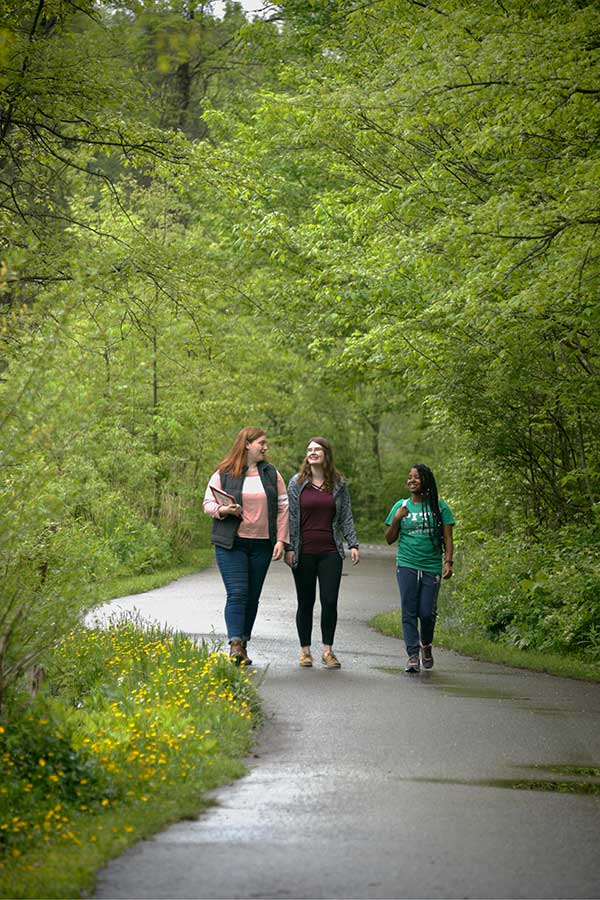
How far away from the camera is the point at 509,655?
46.7 ft

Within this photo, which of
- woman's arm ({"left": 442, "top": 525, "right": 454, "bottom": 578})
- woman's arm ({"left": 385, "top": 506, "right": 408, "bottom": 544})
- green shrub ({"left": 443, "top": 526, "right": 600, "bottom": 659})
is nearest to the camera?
woman's arm ({"left": 442, "top": 525, "right": 454, "bottom": 578})

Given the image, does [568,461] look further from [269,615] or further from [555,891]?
[555,891]

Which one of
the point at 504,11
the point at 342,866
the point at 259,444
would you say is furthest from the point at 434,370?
the point at 342,866

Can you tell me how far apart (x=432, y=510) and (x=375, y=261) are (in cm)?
890

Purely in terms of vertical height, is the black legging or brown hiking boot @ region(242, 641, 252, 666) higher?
the black legging

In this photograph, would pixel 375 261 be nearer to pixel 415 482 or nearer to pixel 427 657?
pixel 415 482

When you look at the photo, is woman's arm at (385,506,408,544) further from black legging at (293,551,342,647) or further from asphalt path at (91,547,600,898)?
asphalt path at (91,547,600,898)

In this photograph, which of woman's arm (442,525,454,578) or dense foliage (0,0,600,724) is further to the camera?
woman's arm (442,525,454,578)

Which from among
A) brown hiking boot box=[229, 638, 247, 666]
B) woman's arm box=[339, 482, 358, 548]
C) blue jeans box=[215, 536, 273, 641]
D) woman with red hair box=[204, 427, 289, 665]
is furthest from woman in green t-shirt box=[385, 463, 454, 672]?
brown hiking boot box=[229, 638, 247, 666]

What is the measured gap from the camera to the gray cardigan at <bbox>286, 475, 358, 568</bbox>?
40.2 ft

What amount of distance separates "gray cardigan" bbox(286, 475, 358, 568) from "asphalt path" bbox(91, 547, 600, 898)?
1180mm

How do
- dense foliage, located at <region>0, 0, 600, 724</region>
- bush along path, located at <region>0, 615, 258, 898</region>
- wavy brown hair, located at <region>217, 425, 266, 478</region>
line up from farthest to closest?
wavy brown hair, located at <region>217, 425, 266, 478</region> → dense foliage, located at <region>0, 0, 600, 724</region> → bush along path, located at <region>0, 615, 258, 898</region>

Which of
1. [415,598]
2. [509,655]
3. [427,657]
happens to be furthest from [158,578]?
[415,598]

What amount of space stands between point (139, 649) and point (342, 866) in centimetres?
569
